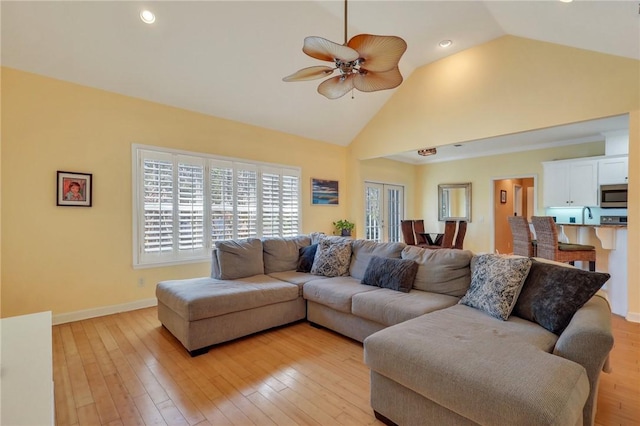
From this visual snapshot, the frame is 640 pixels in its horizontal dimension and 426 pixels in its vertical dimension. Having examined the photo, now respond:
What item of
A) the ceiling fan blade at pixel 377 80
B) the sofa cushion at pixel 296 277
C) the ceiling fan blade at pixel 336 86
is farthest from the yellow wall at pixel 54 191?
the ceiling fan blade at pixel 377 80

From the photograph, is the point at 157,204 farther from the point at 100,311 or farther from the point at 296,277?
the point at 296,277

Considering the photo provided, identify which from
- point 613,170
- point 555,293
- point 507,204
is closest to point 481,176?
point 507,204

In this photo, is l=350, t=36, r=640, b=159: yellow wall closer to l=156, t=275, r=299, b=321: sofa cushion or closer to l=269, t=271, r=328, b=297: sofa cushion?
l=269, t=271, r=328, b=297: sofa cushion

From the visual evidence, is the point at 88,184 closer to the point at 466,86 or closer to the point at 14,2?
the point at 14,2

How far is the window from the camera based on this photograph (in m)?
3.92

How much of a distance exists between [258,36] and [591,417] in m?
4.37

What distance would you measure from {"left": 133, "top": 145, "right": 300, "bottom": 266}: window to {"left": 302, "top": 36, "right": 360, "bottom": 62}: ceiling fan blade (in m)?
2.85

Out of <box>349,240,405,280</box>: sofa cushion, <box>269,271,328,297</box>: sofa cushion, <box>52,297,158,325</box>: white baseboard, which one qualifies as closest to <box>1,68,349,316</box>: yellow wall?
<box>52,297,158,325</box>: white baseboard

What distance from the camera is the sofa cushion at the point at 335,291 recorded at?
284 centimetres

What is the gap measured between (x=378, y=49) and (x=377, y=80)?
0.45 meters

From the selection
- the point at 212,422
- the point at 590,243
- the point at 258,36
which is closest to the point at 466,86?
the point at 590,243

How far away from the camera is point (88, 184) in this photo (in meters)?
3.52

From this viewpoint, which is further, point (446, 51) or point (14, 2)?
point (446, 51)

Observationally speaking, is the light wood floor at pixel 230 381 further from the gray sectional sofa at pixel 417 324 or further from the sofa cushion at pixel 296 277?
the sofa cushion at pixel 296 277
